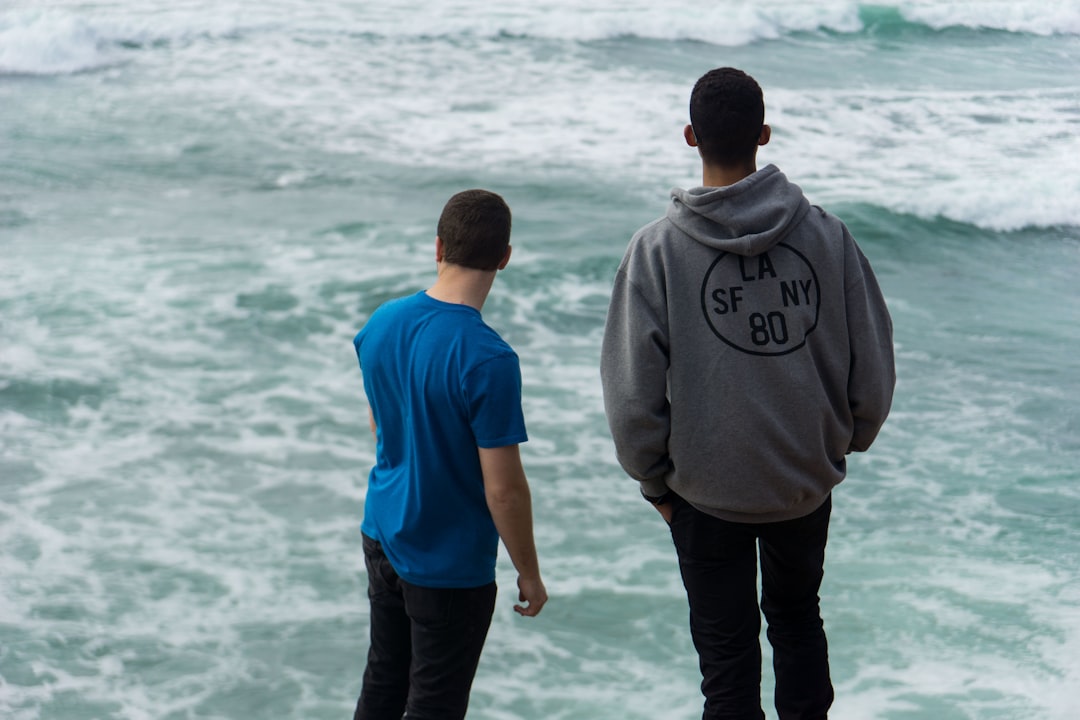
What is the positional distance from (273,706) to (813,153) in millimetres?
10744

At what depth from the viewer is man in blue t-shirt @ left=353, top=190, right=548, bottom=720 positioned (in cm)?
263

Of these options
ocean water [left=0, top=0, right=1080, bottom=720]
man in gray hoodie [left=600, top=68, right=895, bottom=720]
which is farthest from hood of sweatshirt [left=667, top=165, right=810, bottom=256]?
ocean water [left=0, top=0, right=1080, bottom=720]

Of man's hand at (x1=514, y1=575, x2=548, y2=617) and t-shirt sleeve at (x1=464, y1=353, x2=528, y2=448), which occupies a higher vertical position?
t-shirt sleeve at (x1=464, y1=353, x2=528, y2=448)

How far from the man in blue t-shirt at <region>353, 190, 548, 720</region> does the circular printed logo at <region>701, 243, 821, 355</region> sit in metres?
0.46

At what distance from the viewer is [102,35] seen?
17.6m

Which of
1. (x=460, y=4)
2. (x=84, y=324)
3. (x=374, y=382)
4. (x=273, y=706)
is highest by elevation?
(x=460, y=4)

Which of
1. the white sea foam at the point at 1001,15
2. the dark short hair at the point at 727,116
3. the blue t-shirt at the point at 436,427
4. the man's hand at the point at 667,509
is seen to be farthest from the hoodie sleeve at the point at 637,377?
the white sea foam at the point at 1001,15

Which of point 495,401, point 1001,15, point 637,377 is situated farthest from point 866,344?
point 1001,15

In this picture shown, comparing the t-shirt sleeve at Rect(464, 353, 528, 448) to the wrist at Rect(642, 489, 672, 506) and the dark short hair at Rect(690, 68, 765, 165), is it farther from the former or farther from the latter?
the dark short hair at Rect(690, 68, 765, 165)

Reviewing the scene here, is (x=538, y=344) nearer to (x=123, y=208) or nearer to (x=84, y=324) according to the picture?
(x=84, y=324)

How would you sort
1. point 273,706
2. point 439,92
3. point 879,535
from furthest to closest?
point 439,92, point 879,535, point 273,706

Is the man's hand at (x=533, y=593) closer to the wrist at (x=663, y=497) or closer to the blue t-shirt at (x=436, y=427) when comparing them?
the blue t-shirt at (x=436, y=427)

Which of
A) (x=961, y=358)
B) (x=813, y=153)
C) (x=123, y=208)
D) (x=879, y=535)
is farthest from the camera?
(x=813, y=153)

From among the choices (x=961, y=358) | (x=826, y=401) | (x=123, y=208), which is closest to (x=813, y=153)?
(x=961, y=358)
